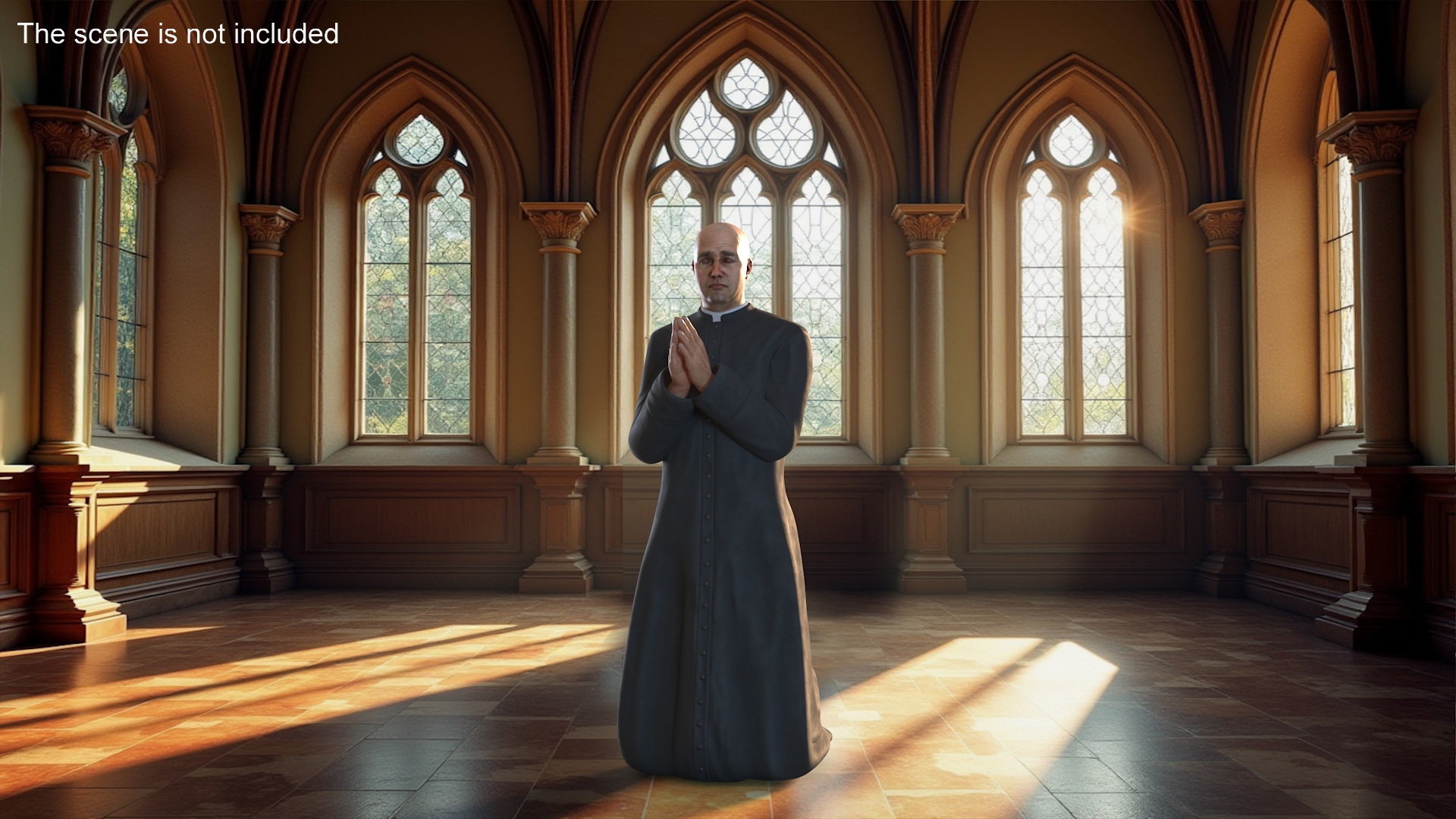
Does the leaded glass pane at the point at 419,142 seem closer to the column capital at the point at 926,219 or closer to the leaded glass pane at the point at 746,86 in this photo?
the leaded glass pane at the point at 746,86

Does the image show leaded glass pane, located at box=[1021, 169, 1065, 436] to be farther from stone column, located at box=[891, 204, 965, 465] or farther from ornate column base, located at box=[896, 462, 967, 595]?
ornate column base, located at box=[896, 462, 967, 595]

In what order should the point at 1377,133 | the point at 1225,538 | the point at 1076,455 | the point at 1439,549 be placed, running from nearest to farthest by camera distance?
the point at 1439,549
the point at 1377,133
the point at 1225,538
the point at 1076,455

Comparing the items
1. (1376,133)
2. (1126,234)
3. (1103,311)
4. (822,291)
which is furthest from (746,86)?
(1376,133)

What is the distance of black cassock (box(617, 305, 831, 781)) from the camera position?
3.58m

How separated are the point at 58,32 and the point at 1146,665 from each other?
767 centimetres

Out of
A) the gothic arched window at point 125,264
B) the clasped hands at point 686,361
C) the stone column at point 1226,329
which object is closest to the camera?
the clasped hands at point 686,361

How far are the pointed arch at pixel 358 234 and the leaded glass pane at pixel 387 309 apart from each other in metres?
0.14

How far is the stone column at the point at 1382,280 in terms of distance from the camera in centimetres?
683

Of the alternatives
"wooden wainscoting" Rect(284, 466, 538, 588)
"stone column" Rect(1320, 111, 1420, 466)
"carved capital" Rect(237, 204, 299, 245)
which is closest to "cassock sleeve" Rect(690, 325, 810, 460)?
"stone column" Rect(1320, 111, 1420, 466)

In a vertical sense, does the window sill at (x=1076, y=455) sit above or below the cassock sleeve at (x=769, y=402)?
below

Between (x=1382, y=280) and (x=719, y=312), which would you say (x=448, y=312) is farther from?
(x=1382, y=280)

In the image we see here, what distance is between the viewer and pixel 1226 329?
Result: 924cm

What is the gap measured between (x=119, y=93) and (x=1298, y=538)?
9749mm

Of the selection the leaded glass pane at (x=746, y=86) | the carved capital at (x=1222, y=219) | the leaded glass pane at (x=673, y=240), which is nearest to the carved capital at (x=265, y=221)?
the leaded glass pane at (x=673, y=240)
